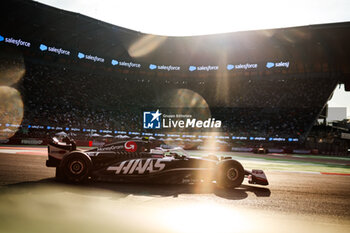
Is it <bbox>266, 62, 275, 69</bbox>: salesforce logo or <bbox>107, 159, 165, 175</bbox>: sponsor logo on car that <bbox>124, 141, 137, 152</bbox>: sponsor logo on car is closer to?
<bbox>107, 159, 165, 175</bbox>: sponsor logo on car

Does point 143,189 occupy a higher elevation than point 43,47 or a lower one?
lower

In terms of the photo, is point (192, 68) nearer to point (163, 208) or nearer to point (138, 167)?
point (138, 167)

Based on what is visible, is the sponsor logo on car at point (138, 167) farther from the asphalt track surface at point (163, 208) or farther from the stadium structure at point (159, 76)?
the stadium structure at point (159, 76)

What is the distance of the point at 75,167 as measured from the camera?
626 centimetres

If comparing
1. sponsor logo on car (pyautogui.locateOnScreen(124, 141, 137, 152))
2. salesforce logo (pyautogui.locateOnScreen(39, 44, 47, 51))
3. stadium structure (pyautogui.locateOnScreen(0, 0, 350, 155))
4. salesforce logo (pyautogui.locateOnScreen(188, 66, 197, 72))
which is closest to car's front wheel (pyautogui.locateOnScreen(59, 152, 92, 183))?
sponsor logo on car (pyautogui.locateOnScreen(124, 141, 137, 152))

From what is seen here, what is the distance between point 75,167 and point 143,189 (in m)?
1.63

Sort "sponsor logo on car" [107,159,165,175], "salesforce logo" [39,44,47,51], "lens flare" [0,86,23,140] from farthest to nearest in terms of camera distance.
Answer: "salesforce logo" [39,44,47,51]
"lens flare" [0,86,23,140]
"sponsor logo on car" [107,159,165,175]

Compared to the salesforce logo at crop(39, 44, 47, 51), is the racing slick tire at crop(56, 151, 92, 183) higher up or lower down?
lower down

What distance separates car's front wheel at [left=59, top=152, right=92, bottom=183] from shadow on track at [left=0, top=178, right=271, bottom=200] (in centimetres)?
21

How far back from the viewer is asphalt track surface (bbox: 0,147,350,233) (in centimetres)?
360

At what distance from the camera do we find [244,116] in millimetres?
38594

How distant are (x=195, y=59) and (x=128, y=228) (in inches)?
1663

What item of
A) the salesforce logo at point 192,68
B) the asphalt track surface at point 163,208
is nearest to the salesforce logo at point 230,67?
the salesforce logo at point 192,68

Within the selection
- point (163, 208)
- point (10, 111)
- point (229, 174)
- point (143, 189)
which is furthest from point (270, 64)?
point (163, 208)
